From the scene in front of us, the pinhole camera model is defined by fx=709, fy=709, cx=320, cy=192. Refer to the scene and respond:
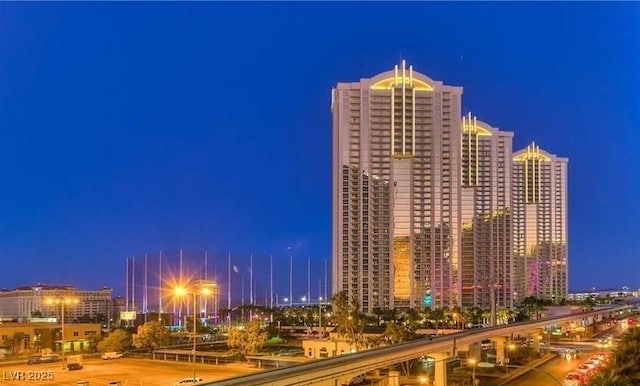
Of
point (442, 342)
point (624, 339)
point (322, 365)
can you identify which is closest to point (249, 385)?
point (322, 365)

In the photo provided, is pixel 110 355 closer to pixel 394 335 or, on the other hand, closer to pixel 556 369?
pixel 394 335

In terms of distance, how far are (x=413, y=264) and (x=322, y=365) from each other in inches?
2404

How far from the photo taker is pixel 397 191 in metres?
85.1

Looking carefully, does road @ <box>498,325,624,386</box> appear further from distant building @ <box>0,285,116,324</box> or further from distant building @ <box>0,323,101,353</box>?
distant building @ <box>0,285,116,324</box>

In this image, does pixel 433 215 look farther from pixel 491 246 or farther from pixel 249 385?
pixel 249 385

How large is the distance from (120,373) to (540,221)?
310 ft

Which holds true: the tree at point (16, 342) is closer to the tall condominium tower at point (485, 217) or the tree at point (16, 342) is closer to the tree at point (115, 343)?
the tree at point (115, 343)

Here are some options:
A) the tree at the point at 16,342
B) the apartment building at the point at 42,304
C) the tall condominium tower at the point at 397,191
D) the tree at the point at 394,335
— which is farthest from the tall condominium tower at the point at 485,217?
the tree at the point at 16,342

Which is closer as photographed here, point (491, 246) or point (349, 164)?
point (349, 164)

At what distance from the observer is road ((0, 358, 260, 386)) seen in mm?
33125

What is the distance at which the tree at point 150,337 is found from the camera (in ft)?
154

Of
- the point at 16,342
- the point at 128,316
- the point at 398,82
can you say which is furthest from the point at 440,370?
the point at 398,82

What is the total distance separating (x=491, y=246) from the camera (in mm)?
95062

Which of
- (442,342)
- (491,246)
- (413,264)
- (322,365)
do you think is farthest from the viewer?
(491,246)
